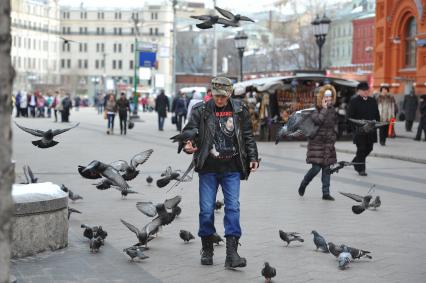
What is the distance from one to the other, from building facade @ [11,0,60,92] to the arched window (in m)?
65.7

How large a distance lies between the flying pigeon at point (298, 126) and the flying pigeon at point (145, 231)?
9.38 ft

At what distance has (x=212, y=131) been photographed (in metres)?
7.21

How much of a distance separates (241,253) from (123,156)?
1209cm

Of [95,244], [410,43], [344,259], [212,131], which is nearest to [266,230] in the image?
[344,259]

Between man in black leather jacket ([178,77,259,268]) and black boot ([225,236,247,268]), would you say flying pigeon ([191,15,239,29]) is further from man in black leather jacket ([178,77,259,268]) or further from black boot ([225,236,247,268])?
black boot ([225,236,247,268])

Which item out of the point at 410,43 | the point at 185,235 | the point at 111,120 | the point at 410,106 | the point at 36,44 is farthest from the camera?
the point at 36,44

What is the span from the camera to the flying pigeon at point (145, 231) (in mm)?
7678

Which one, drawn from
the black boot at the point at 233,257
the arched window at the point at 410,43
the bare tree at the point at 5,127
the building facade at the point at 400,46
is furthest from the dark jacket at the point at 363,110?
the arched window at the point at 410,43

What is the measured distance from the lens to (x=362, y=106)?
1521 cm

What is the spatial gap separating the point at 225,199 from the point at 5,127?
13.5ft

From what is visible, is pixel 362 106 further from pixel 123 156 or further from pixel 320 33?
pixel 320 33

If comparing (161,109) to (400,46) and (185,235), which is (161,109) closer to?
(400,46)

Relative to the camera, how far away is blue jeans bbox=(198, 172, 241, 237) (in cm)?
727

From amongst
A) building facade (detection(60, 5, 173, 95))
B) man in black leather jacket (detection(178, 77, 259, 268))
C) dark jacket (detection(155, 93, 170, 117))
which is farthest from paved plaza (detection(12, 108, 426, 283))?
building facade (detection(60, 5, 173, 95))
